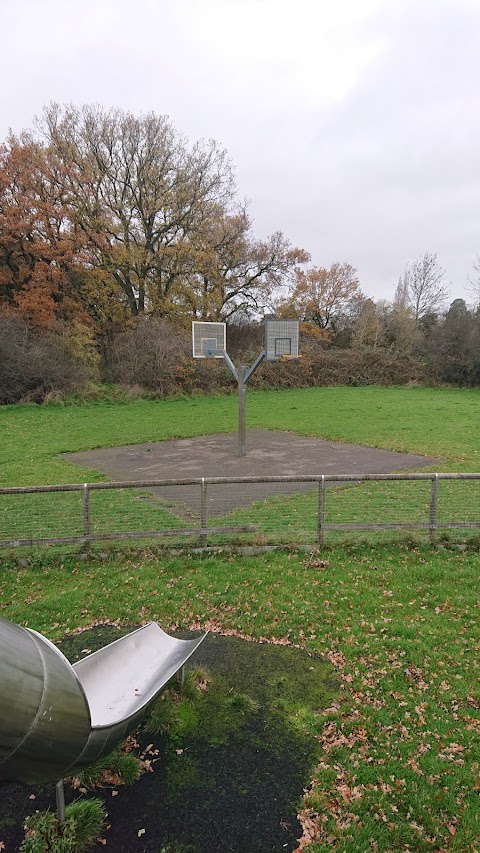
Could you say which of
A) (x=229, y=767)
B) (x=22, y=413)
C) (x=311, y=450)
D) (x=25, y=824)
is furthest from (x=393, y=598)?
Result: (x=22, y=413)

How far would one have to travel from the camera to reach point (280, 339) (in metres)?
15.0

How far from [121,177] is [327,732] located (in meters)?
32.5

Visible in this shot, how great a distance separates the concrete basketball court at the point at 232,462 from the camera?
10453mm

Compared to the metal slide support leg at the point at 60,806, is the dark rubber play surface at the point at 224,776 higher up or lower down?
lower down

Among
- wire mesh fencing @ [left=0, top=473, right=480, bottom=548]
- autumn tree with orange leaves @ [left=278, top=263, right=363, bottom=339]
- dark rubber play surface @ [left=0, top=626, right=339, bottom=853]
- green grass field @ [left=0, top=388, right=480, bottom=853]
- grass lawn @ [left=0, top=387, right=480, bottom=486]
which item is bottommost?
dark rubber play surface @ [left=0, top=626, right=339, bottom=853]

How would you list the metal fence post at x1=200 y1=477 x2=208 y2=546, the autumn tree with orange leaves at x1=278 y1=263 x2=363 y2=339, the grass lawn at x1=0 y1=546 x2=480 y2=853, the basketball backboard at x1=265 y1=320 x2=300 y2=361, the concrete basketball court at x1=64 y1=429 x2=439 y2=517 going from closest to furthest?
the grass lawn at x1=0 y1=546 x2=480 y2=853, the metal fence post at x1=200 y1=477 x2=208 y2=546, the concrete basketball court at x1=64 y1=429 x2=439 y2=517, the basketball backboard at x1=265 y1=320 x2=300 y2=361, the autumn tree with orange leaves at x1=278 y1=263 x2=363 y2=339

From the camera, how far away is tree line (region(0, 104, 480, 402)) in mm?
25828

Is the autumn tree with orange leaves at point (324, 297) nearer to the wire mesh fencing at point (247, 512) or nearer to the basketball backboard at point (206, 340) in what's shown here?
the basketball backboard at point (206, 340)

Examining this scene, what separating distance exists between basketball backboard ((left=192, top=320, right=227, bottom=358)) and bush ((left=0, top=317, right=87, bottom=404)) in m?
9.73

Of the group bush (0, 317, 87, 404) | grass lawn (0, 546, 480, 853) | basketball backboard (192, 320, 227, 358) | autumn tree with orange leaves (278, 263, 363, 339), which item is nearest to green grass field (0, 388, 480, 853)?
grass lawn (0, 546, 480, 853)

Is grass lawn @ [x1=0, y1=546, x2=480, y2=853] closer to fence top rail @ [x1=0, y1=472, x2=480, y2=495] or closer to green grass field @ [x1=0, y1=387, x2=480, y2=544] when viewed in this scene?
green grass field @ [x1=0, y1=387, x2=480, y2=544]

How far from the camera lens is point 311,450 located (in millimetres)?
14758

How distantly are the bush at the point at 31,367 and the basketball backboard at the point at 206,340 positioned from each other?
31.9 feet

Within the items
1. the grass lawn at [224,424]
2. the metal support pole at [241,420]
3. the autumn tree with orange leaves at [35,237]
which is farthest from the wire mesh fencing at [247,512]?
the autumn tree with orange leaves at [35,237]
